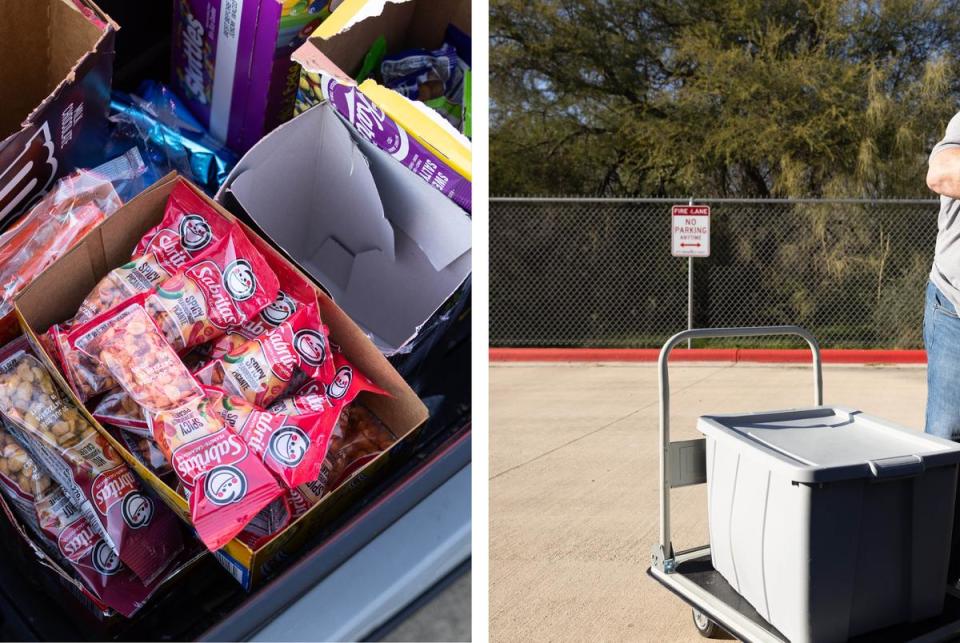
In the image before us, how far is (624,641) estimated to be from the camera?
2.80 meters

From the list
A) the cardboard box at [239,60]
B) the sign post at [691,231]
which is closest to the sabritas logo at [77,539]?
the cardboard box at [239,60]

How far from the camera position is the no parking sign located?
9234mm

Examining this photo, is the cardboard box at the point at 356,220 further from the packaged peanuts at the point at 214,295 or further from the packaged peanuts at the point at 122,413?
the packaged peanuts at the point at 122,413

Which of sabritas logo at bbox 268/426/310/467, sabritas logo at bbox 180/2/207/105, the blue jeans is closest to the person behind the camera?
sabritas logo at bbox 268/426/310/467

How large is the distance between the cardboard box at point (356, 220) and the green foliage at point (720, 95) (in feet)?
33.8

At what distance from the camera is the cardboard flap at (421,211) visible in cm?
202

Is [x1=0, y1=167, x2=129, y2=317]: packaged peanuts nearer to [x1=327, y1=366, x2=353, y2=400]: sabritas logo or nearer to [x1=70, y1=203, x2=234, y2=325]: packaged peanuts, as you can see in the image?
[x1=70, y1=203, x2=234, y2=325]: packaged peanuts

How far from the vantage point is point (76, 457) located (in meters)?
1.80

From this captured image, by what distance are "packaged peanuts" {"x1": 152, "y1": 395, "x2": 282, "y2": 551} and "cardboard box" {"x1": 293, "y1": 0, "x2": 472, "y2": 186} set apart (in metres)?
0.73

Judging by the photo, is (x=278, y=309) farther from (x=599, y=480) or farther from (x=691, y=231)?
(x=691, y=231)

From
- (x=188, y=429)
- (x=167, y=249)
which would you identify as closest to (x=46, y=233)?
(x=167, y=249)

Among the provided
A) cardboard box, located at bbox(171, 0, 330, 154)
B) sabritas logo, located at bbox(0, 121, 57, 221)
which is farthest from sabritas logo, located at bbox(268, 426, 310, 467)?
cardboard box, located at bbox(171, 0, 330, 154)

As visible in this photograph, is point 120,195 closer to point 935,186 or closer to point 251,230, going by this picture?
point 251,230

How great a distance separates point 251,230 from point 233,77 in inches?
19.4
